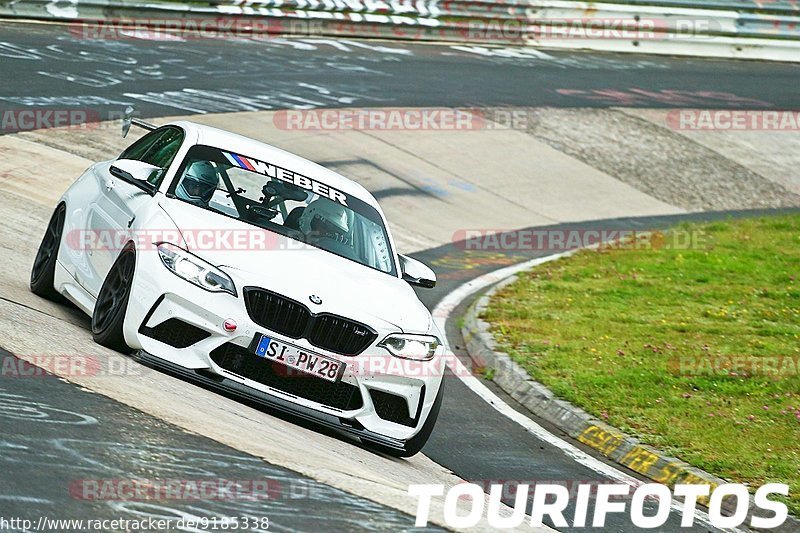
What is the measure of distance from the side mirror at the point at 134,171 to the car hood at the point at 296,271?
293 millimetres

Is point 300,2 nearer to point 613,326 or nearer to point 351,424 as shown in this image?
point 613,326

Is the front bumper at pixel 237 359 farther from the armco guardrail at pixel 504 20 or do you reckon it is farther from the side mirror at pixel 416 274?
the armco guardrail at pixel 504 20

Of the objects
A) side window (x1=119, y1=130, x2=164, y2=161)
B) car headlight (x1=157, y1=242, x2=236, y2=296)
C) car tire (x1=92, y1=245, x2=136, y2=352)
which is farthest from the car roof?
car headlight (x1=157, y1=242, x2=236, y2=296)

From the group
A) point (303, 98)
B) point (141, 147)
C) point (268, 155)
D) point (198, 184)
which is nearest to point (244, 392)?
point (198, 184)

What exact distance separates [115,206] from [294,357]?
202 cm

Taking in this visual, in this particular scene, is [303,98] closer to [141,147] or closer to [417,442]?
[141,147]

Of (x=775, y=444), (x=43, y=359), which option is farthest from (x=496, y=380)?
(x=43, y=359)

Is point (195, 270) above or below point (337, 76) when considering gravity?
above

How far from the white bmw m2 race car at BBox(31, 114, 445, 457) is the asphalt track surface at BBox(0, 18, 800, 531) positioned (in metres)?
0.72

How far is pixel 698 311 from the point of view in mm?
13227

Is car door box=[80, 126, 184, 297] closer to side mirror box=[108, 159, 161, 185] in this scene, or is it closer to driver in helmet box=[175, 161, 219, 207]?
Result: side mirror box=[108, 159, 161, 185]

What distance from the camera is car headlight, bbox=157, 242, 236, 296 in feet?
23.4

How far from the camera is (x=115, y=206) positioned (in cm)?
839

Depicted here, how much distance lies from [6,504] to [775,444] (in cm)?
558
